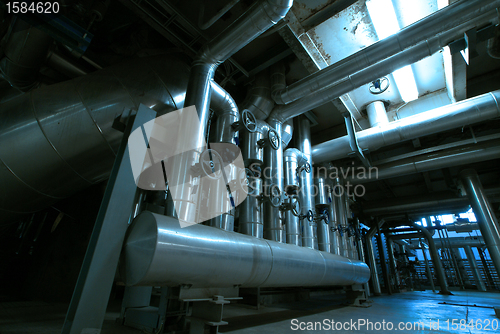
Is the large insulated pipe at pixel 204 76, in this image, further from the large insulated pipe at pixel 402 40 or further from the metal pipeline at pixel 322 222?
→ the metal pipeline at pixel 322 222

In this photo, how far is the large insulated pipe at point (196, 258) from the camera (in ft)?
3.61

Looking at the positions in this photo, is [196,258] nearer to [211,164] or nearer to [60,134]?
[211,164]

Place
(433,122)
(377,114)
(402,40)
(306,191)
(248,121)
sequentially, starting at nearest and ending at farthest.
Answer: (402,40)
(248,121)
(433,122)
(306,191)
(377,114)

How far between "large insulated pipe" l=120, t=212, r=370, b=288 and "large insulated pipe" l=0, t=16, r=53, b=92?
5.64ft

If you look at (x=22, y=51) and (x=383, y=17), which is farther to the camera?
(x=383, y=17)

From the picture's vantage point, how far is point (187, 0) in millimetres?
2457

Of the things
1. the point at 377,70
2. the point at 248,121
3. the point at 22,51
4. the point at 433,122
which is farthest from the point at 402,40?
the point at 22,51

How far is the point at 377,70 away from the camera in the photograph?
2502 mm

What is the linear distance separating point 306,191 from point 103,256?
8.08 feet

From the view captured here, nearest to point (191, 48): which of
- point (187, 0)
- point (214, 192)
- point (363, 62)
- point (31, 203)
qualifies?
point (187, 0)

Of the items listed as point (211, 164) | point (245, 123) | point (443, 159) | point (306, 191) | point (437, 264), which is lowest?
point (437, 264)

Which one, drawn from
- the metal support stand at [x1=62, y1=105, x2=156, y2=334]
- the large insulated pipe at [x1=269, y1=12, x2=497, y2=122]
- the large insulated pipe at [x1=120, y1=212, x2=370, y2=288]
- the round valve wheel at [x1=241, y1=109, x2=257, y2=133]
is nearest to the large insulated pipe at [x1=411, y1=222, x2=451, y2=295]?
the large insulated pipe at [x1=269, y1=12, x2=497, y2=122]

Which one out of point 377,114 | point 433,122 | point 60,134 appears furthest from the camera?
point 377,114

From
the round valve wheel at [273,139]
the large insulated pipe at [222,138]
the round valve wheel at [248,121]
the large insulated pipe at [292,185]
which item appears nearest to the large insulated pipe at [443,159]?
the large insulated pipe at [292,185]
